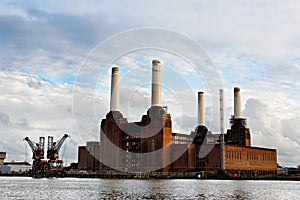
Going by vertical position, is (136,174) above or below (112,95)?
below

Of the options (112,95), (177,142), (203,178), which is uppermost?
(112,95)

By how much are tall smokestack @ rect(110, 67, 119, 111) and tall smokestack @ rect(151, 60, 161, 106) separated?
38.9 feet

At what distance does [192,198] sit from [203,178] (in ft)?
242

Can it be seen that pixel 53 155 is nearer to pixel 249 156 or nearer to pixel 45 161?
pixel 45 161

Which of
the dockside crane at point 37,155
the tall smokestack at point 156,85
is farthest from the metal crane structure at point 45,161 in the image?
the tall smokestack at point 156,85

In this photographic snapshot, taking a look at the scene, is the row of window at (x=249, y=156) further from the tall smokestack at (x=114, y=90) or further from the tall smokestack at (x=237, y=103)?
the tall smokestack at (x=114, y=90)

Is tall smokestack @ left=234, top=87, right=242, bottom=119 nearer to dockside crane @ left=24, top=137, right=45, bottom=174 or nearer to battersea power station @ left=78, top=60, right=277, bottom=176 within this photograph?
battersea power station @ left=78, top=60, right=277, bottom=176

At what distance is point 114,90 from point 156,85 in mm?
13865

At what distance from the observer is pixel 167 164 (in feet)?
409

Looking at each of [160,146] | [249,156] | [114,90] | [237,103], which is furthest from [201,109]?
[114,90]

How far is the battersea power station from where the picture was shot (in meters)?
123

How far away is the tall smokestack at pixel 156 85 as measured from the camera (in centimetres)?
12081

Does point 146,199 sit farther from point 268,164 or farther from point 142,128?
point 268,164

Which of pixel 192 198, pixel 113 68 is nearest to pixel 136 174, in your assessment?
pixel 113 68
